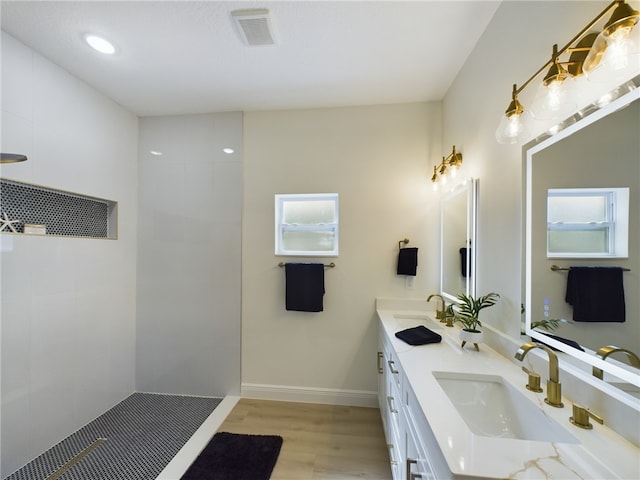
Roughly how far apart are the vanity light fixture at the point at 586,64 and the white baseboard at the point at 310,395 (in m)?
2.22

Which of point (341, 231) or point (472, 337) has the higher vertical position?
point (341, 231)

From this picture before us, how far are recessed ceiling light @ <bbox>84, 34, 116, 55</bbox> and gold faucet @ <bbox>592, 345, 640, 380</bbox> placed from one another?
2.81 m

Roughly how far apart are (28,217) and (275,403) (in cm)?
230

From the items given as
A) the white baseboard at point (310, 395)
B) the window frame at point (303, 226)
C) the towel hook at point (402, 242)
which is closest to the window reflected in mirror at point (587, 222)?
the towel hook at point (402, 242)

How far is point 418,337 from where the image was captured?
5.24ft

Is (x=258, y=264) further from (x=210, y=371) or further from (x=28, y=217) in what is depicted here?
(x=28, y=217)

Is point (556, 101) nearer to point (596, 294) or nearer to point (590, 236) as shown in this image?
point (590, 236)

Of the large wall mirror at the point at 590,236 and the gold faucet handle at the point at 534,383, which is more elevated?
the large wall mirror at the point at 590,236

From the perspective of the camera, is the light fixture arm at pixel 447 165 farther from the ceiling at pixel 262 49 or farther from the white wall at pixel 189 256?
the white wall at pixel 189 256

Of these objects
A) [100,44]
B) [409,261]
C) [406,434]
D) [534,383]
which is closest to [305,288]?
[409,261]

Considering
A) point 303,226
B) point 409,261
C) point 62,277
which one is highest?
point 303,226

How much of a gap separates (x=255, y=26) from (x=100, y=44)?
40.1 inches

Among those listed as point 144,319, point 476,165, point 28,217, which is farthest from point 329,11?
point 144,319

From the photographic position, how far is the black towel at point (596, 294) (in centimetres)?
80
